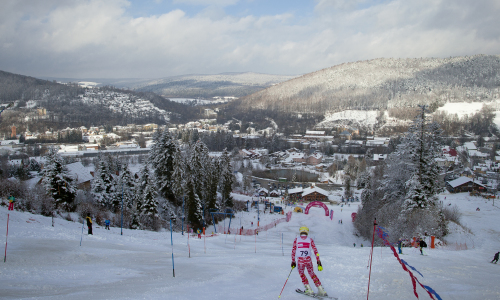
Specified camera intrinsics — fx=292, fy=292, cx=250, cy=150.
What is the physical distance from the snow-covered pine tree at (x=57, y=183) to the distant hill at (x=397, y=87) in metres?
142

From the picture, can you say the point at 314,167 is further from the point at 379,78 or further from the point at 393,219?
the point at 379,78

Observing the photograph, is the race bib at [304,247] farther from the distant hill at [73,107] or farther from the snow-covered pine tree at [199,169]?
the distant hill at [73,107]

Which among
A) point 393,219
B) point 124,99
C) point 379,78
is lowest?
point 393,219

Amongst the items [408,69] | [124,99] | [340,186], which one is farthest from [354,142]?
[124,99]

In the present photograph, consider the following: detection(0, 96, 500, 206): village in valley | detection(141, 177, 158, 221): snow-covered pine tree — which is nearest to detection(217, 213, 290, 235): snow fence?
detection(141, 177, 158, 221): snow-covered pine tree

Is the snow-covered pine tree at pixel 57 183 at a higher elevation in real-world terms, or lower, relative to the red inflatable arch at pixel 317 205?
higher

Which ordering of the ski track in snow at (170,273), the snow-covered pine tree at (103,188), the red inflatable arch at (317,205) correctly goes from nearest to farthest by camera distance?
the ski track in snow at (170,273), the snow-covered pine tree at (103,188), the red inflatable arch at (317,205)

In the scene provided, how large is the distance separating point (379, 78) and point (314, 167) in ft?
439

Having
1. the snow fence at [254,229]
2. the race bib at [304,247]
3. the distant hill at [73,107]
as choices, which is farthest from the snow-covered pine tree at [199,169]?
the distant hill at [73,107]

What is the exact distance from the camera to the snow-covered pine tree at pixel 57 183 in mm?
18906

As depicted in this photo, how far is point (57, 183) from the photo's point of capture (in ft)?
62.5

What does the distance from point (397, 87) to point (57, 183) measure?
174567 millimetres

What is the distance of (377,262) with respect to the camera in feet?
28.0

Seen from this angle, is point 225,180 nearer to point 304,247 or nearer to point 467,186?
point 304,247
